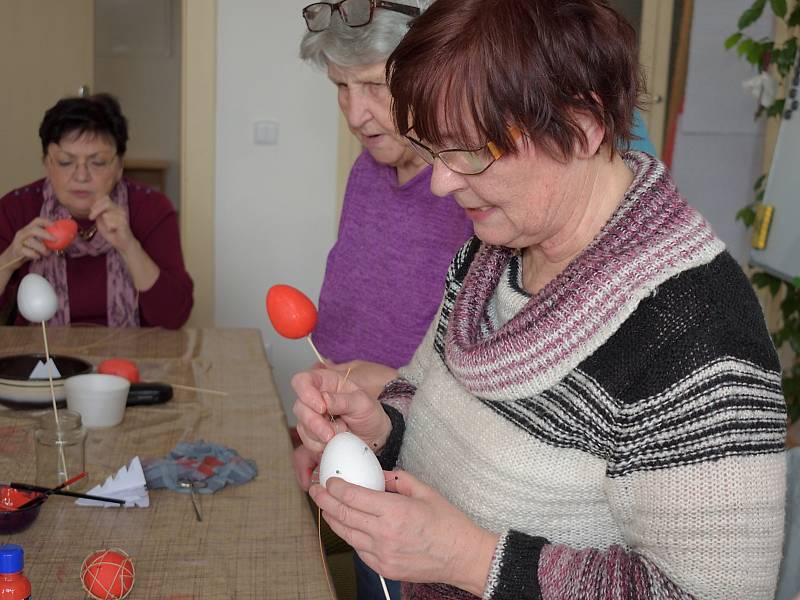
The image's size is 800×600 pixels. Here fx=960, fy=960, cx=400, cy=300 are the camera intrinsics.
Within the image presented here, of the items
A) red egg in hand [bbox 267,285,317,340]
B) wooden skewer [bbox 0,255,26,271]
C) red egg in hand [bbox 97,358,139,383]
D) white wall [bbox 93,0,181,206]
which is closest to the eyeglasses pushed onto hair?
red egg in hand [bbox 267,285,317,340]

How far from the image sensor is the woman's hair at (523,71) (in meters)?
1.01

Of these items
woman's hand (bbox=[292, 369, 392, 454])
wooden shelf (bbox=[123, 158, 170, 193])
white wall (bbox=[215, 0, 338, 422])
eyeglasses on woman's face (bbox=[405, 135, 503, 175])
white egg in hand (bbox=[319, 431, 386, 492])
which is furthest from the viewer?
wooden shelf (bbox=[123, 158, 170, 193])

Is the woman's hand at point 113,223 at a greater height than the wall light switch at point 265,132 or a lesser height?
lesser

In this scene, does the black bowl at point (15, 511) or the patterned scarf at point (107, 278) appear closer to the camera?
the black bowl at point (15, 511)

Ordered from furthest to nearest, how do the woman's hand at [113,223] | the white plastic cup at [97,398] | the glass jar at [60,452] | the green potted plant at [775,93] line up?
the green potted plant at [775,93]
the woman's hand at [113,223]
the white plastic cup at [97,398]
the glass jar at [60,452]

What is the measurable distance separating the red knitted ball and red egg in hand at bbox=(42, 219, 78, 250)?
1441mm

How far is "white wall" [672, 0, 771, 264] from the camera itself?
13.4ft

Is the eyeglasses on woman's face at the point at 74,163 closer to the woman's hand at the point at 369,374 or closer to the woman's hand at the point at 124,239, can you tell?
the woman's hand at the point at 124,239

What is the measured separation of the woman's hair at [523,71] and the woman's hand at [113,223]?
5.80 ft

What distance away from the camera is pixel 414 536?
3.43 ft

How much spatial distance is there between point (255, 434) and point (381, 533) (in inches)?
33.6

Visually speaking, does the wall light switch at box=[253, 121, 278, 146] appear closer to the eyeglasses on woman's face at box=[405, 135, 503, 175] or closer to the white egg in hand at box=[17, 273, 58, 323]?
the white egg in hand at box=[17, 273, 58, 323]

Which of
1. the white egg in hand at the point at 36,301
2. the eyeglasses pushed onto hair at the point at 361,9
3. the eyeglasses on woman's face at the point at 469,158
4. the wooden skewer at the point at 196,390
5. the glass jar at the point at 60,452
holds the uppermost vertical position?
the eyeglasses pushed onto hair at the point at 361,9

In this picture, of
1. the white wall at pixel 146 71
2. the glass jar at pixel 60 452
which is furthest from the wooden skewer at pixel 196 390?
the white wall at pixel 146 71
